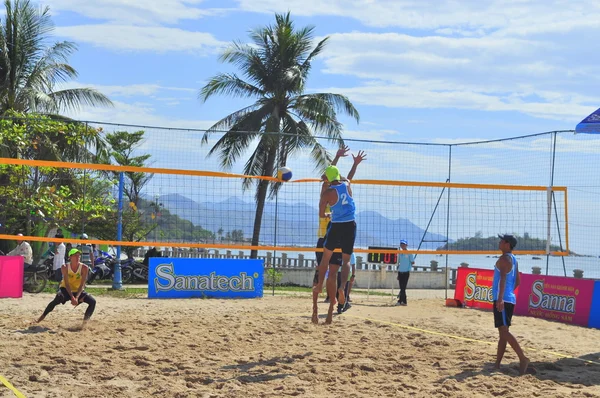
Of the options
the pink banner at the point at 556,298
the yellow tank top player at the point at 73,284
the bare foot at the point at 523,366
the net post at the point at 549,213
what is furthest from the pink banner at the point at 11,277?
the bare foot at the point at 523,366

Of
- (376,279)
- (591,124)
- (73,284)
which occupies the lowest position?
(376,279)

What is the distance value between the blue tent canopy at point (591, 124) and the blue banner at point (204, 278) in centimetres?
695

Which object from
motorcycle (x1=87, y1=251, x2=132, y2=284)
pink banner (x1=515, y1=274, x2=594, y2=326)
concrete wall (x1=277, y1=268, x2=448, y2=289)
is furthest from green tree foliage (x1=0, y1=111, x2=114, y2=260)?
pink banner (x1=515, y1=274, x2=594, y2=326)

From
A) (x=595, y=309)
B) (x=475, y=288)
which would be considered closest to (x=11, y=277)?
(x=475, y=288)

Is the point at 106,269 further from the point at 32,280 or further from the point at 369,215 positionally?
the point at 369,215

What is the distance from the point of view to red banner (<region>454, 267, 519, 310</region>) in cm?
1377

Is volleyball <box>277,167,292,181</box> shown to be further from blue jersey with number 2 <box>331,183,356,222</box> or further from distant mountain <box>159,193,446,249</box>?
blue jersey with number 2 <box>331,183,356,222</box>

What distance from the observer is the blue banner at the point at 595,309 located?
11.4 metres

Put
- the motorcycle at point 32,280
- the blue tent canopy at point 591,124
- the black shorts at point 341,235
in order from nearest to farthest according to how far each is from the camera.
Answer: the black shorts at point 341,235, the blue tent canopy at point 591,124, the motorcycle at point 32,280

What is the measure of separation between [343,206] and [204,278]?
21.0ft

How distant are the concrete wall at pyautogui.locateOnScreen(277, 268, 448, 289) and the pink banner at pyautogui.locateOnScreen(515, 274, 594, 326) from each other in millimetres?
8802

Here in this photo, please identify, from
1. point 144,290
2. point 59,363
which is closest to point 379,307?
point 144,290

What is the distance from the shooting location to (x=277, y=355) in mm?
7980

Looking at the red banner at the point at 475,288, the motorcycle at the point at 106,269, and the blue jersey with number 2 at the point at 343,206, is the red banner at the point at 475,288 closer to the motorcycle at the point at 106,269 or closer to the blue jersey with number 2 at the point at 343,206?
the blue jersey with number 2 at the point at 343,206
